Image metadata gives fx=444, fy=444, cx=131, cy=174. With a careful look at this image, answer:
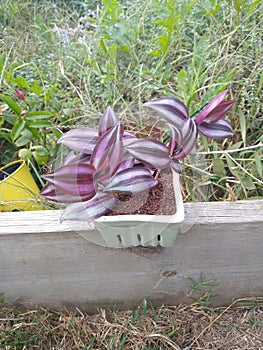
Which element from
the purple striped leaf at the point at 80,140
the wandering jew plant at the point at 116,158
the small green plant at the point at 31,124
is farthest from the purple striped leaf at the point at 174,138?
the small green plant at the point at 31,124

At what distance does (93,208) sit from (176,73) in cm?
65

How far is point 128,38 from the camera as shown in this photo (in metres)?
1.27

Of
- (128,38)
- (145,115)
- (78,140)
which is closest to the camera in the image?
(78,140)

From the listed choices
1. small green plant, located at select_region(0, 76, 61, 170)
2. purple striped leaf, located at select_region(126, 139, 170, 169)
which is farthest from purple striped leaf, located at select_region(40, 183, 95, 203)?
small green plant, located at select_region(0, 76, 61, 170)

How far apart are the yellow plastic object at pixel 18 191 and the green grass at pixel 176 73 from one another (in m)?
0.11

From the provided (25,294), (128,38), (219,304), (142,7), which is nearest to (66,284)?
(25,294)

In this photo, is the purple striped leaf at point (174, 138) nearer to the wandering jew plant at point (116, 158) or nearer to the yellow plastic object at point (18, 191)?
the wandering jew plant at point (116, 158)

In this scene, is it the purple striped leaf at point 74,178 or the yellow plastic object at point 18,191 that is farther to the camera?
the yellow plastic object at point 18,191

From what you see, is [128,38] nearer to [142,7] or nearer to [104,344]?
[142,7]

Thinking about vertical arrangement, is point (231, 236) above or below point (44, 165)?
below

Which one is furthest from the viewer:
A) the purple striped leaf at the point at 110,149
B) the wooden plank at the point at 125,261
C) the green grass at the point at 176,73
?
the green grass at the point at 176,73

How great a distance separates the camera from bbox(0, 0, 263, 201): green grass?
1052mm

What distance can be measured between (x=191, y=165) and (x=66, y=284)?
1.36 feet

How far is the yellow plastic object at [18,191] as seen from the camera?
107 centimetres
